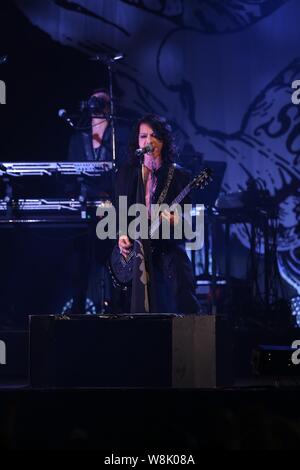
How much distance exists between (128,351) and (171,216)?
1.83 m

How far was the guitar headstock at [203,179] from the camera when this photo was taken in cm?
549

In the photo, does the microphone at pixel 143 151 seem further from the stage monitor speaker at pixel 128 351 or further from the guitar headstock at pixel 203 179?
the stage monitor speaker at pixel 128 351

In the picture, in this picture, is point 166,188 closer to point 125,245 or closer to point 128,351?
point 125,245

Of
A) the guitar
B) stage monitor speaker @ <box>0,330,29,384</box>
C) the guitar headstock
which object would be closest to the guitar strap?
the guitar

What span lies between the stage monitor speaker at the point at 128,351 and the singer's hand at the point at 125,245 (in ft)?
5.54

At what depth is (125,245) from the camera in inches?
221

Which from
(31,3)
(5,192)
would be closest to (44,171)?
(5,192)

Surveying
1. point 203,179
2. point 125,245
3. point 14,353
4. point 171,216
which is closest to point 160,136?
point 203,179

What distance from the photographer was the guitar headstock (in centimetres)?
549

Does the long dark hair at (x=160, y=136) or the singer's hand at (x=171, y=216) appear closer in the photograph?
the singer's hand at (x=171, y=216)

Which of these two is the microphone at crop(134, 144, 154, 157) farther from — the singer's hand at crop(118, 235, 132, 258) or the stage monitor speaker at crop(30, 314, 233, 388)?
the stage monitor speaker at crop(30, 314, 233, 388)

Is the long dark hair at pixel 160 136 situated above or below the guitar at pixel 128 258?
above

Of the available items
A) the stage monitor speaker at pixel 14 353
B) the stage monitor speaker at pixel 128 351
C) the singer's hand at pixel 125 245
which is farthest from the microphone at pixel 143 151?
the stage monitor speaker at pixel 128 351
